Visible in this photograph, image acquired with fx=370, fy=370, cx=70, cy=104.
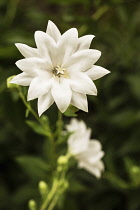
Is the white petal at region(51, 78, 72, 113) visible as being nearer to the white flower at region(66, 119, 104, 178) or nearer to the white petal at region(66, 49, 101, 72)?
the white petal at region(66, 49, 101, 72)

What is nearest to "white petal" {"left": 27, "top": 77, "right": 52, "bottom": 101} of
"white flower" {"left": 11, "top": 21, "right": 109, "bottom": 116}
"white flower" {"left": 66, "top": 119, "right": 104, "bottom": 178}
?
"white flower" {"left": 11, "top": 21, "right": 109, "bottom": 116}

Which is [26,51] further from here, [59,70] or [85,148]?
[85,148]

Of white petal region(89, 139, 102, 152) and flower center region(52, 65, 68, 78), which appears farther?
white petal region(89, 139, 102, 152)

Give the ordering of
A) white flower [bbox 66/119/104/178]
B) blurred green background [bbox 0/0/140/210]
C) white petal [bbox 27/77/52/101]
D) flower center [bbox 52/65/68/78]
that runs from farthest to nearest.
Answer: blurred green background [bbox 0/0/140/210], white flower [bbox 66/119/104/178], flower center [bbox 52/65/68/78], white petal [bbox 27/77/52/101]

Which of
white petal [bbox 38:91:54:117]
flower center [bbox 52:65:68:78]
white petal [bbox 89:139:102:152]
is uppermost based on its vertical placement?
flower center [bbox 52:65:68:78]

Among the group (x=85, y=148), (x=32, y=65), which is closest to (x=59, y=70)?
(x=32, y=65)

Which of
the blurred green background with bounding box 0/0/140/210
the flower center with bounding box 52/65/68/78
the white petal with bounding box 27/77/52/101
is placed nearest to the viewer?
the white petal with bounding box 27/77/52/101

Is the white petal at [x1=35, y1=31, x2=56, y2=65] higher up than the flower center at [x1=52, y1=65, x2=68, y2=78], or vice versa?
the white petal at [x1=35, y1=31, x2=56, y2=65]
